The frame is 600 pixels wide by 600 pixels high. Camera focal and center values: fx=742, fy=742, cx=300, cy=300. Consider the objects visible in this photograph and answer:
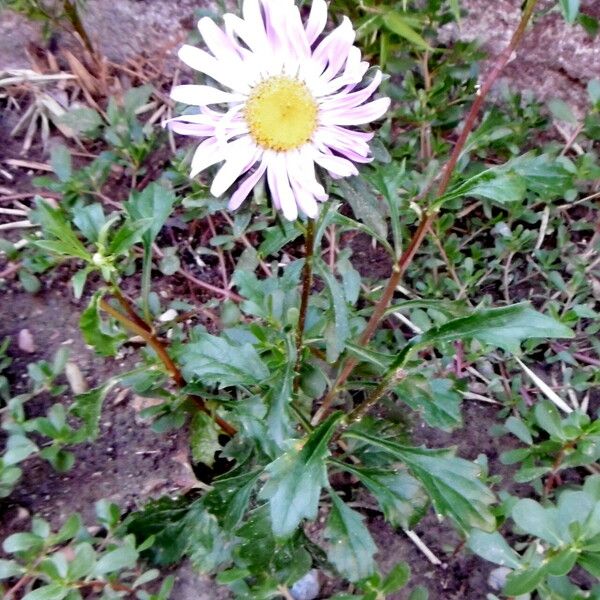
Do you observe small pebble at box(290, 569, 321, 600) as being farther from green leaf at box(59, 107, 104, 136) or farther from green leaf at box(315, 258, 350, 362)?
green leaf at box(59, 107, 104, 136)

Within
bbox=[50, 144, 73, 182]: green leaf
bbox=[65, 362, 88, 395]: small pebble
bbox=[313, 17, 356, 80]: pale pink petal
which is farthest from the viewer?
bbox=[50, 144, 73, 182]: green leaf

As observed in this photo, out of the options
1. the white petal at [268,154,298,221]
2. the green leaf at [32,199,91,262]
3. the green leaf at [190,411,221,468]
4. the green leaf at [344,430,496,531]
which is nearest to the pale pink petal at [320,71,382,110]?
the white petal at [268,154,298,221]

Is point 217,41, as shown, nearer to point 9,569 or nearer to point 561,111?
point 9,569

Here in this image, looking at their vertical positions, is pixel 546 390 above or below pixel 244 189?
below

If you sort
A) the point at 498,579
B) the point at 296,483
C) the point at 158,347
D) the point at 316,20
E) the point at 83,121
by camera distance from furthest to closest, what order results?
the point at 83,121
the point at 498,579
the point at 158,347
the point at 296,483
the point at 316,20

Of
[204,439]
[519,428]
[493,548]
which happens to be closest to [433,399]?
[493,548]

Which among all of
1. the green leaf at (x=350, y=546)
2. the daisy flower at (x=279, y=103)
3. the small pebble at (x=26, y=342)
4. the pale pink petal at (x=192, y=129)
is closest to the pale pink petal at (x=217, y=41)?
the daisy flower at (x=279, y=103)

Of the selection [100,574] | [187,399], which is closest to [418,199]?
[187,399]
